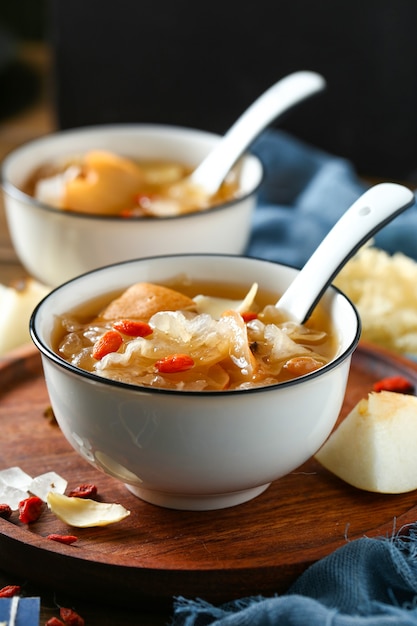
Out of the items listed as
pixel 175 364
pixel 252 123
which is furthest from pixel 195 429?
pixel 252 123

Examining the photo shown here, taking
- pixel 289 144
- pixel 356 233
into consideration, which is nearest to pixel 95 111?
pixel 289 144

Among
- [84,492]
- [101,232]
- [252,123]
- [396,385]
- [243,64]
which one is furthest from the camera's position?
[243,64]

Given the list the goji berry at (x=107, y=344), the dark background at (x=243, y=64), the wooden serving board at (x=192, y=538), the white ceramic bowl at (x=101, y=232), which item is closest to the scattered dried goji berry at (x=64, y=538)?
the wooden serving board at (x=192, y=538)

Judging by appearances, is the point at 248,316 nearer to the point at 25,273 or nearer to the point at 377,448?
the point at 377,448

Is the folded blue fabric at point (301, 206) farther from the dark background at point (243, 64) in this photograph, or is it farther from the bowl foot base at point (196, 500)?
the bowl foot base at point (196, 500)

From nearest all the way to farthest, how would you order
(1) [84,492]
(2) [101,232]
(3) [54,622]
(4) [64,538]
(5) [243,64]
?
1. (3) [54,622]
2. (4) [64,538]
3. (1) [84,492]
4. (2) [101,232]
5. (5) [243,64]

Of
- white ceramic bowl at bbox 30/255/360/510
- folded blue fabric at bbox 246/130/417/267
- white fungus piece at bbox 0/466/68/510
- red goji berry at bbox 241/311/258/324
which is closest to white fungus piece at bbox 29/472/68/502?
white fungus piece at bbox 0/466/68/510

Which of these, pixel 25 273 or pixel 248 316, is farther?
pixel 25 273

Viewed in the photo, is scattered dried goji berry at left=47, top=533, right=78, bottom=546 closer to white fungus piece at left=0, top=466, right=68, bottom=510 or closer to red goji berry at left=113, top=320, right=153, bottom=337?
white fungus piece at left=0, top=466, right=68, bottom=510
